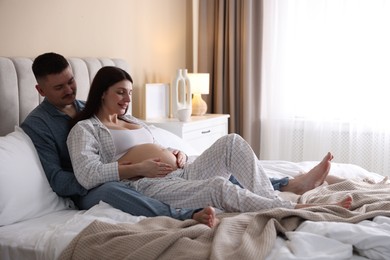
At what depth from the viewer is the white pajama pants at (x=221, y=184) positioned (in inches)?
87.9

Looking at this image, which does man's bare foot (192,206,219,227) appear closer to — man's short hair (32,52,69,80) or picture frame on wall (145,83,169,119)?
Answer: man's short hair (32,52,69,80)

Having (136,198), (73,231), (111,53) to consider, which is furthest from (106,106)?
(111,53)

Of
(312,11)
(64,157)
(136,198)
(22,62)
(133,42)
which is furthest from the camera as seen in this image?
(312,11)

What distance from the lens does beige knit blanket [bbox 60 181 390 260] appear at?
5.82 feet

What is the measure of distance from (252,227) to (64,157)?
1113mm

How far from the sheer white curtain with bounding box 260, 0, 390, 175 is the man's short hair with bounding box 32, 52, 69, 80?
244 centimetres

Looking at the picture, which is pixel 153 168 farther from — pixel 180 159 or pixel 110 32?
pixel 110 32

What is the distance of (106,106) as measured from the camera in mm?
2734

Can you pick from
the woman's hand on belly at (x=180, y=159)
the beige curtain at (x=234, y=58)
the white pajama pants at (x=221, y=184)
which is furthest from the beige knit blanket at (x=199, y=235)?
the beige curtain at (x=234, y=58)

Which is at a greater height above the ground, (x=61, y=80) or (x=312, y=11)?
(x=312, y=11)

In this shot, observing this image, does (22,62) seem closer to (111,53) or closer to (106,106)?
(106,106)

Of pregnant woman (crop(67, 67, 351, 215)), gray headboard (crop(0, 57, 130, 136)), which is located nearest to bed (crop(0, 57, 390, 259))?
pregnant woman (crop(67, 67, 351, 215))

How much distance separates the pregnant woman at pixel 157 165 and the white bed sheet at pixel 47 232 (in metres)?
0.21

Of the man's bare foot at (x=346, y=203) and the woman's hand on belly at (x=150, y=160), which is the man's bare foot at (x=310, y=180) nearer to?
the man's bare foot at (x=346, y=203)
